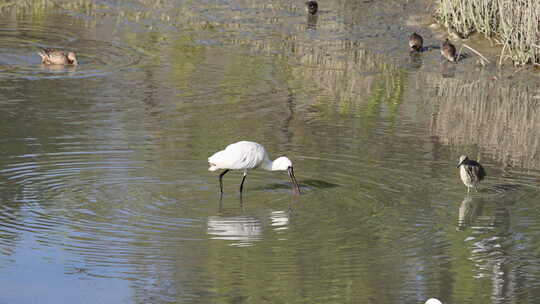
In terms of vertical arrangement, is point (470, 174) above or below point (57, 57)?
below

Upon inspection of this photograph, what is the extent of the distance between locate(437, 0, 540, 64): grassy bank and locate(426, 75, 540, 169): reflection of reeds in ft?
2.69

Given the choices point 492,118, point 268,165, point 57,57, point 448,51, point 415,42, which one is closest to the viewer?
point 268,165

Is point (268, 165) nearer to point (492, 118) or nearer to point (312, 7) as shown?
point (492, 118)

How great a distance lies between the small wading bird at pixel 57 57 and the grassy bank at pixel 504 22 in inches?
286

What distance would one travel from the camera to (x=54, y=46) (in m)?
20.4

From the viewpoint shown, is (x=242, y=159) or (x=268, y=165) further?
(x=268, y=165)

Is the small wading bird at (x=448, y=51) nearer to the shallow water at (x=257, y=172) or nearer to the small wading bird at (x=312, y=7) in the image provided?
the shallow water at (x=257, y=172)

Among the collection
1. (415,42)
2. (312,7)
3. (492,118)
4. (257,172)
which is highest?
(312,7)

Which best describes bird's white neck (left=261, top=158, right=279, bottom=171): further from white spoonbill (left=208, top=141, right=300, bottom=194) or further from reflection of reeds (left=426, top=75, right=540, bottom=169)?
reflection of reeds (left=426, top=75, right=540, bottom=169)

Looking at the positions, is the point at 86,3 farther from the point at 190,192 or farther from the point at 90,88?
the point at 190,192

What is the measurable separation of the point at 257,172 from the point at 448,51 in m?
7.70

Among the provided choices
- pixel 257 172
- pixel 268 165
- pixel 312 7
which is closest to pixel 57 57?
pixel 257 172

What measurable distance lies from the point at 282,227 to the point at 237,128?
14.4 ft

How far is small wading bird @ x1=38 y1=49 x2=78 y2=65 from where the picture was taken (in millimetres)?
17969
